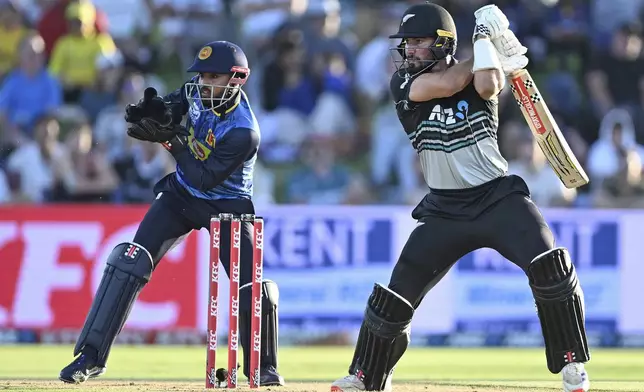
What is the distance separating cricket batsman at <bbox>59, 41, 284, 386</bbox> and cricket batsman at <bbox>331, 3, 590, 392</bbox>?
3.23 ft

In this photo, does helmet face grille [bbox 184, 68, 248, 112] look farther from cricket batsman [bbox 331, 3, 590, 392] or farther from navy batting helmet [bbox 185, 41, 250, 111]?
cricket batsman [bbox 331, 3, 590, 392]

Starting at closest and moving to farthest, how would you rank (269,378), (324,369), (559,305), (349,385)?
(559,305), (349,385), (269,378), (324,369)

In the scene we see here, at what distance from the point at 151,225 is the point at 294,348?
533 cm

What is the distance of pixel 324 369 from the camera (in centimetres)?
1090

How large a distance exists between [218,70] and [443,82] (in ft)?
5.14

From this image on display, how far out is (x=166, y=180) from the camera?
8.50 metres

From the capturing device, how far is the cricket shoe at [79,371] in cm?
785

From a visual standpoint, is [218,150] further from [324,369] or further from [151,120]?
[324,369]

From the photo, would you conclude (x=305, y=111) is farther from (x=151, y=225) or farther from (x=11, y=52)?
(x=151, y=225)

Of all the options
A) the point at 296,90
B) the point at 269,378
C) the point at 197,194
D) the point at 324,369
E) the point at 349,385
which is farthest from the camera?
the point at 296,90

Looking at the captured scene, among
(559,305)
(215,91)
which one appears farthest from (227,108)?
(559,305)

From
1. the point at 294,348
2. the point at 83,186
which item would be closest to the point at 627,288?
the point at 294,348

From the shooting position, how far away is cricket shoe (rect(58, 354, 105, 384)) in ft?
25.7

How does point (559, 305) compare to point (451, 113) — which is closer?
point (559, 305)
